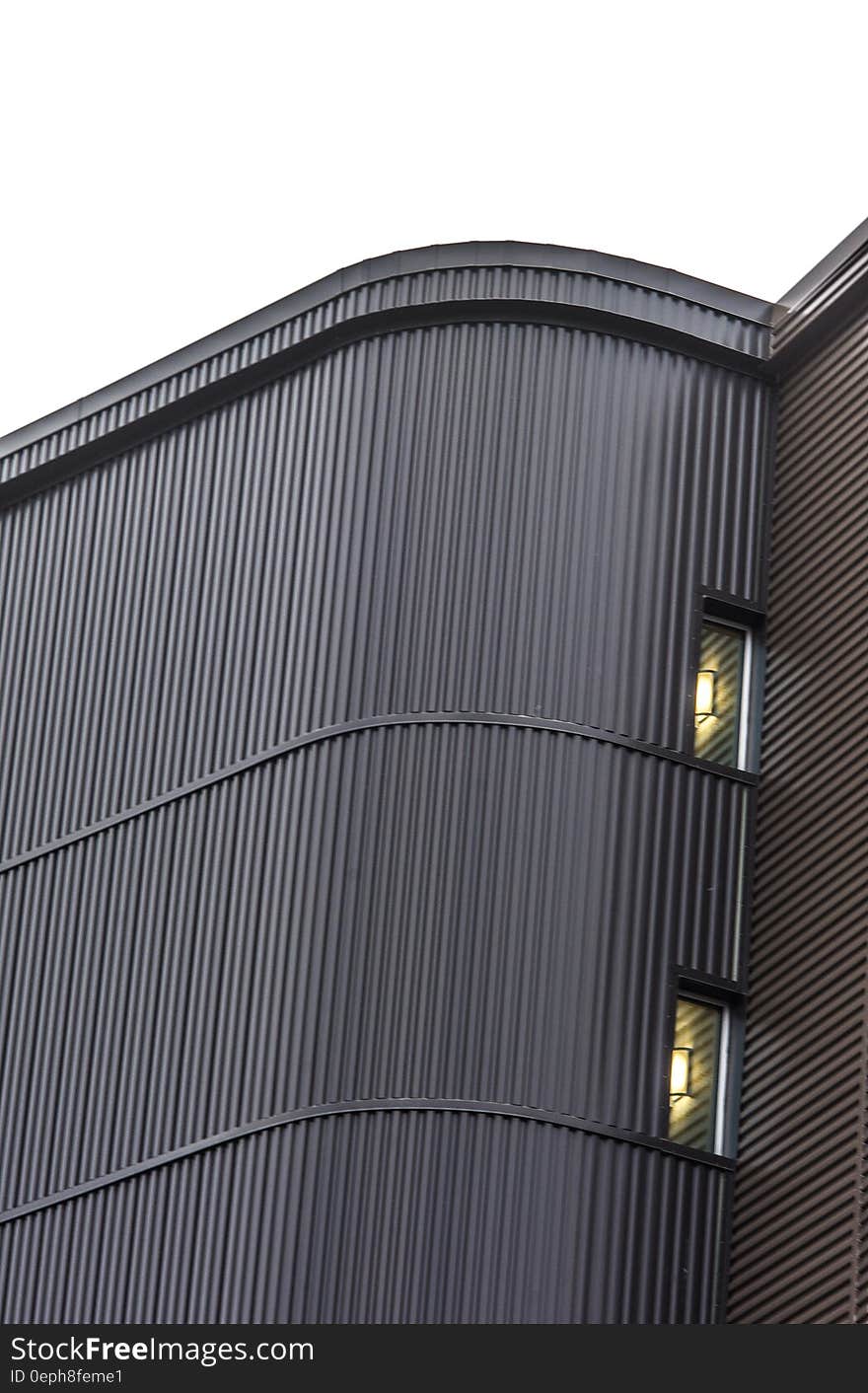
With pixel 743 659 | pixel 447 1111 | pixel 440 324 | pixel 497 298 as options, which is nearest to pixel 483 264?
pixel 497 298

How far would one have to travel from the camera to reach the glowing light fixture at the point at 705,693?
124 feet

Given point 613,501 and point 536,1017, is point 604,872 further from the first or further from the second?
point 613,501

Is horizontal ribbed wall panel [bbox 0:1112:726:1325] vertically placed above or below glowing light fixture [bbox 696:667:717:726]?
below

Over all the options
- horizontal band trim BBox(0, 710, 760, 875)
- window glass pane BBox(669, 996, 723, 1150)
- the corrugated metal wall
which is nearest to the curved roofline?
the corrugated metal wall

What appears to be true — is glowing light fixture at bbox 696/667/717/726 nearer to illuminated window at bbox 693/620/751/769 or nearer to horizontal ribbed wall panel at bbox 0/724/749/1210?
illuminated window at bbox 693/620/751/769

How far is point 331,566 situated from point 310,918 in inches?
191

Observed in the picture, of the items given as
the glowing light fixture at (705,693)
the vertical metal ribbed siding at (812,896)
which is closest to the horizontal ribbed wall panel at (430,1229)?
the vertical metal ribbed siding at (812,896)

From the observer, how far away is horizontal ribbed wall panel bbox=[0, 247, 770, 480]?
39.1m

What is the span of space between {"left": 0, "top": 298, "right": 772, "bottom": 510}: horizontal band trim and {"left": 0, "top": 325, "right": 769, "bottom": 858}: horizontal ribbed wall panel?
18 centimetres

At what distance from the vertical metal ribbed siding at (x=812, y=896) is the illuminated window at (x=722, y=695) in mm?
374

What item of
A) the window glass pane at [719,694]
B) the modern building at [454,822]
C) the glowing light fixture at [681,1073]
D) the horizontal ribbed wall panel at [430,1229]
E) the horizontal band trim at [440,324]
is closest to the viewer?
the horizontal ribbed wall panel at [430,1229]

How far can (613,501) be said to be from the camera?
37.9m

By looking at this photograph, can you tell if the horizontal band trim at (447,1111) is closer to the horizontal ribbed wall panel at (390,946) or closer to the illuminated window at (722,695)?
the horizontal ribbed wall panel at (390,946)

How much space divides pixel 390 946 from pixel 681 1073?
12.7ft
